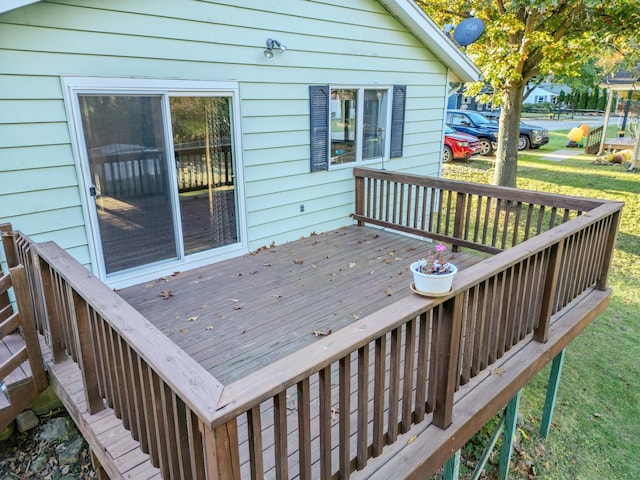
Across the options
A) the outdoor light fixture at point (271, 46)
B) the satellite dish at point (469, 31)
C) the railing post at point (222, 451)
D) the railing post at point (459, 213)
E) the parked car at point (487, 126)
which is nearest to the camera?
the railing post at point (222, 451)

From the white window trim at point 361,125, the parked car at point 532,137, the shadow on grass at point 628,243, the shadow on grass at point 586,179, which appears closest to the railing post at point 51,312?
the white window trim at point 361,125

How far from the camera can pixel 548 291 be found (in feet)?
10.4

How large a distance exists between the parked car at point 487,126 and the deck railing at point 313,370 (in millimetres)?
14047

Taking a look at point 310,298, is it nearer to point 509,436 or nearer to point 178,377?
point 509,436

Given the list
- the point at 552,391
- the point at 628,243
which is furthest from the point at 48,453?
the point at 628,243

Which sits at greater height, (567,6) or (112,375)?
(567,6)

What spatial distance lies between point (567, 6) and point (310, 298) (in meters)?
7.93

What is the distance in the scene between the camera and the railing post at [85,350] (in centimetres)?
227

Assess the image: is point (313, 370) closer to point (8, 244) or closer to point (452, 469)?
point (452, 469)

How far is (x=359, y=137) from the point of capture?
6172mm

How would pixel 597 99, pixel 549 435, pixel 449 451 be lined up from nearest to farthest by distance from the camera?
pixel 449 451 → pixel 549 435 → pixel 597 99

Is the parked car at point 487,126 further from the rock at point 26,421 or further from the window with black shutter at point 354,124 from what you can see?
the rock at point 26,421

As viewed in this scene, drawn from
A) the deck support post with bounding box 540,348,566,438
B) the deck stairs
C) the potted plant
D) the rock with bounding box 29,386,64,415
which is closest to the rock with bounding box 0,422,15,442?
the rock with bounding box 29,386,64,415

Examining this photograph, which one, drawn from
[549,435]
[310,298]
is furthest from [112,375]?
[549,435]
